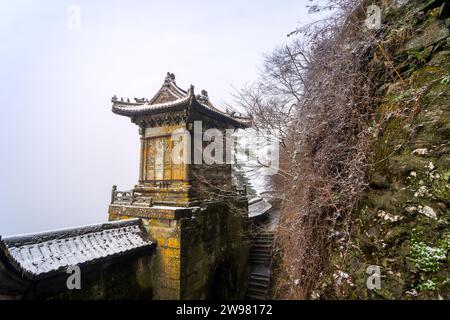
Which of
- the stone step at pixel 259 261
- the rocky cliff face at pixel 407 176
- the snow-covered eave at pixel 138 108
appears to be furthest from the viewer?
the stone step at pixel 259 261

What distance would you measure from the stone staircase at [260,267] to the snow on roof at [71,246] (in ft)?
21.7

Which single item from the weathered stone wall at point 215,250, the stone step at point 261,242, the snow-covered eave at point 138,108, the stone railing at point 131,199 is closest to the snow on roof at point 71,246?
the stone railing at point 131,199

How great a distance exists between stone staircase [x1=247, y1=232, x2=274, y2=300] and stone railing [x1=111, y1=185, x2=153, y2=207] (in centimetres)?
645

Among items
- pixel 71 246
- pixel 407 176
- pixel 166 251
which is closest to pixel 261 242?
pixel 166 251

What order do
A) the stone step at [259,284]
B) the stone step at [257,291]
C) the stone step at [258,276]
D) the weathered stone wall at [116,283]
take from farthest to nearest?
the stone step at [258,276] → the stone step at [259,284] → the stone step at [257,291] → the weathered stone wall at [116,283]

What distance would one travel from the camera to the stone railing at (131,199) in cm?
812

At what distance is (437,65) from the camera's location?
3584 millimetres

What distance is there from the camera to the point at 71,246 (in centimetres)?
577

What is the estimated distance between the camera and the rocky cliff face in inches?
107

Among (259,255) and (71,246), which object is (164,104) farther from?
(259,255)

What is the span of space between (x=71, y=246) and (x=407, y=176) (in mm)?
7688

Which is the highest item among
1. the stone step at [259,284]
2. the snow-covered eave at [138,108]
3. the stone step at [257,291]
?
the snow-covered eave at [138,108]

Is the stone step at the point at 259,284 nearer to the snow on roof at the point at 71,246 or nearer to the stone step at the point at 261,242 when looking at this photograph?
the stone step at the point at 261,242
